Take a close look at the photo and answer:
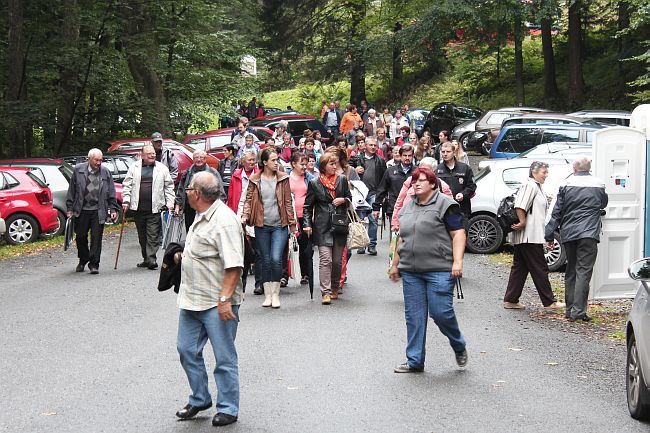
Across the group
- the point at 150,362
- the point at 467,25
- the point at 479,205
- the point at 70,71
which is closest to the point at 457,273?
the point at 150,362

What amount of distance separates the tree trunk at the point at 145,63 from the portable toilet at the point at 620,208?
2095 cm

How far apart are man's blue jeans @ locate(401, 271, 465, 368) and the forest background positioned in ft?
63.0

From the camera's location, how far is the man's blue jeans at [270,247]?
1232 cm

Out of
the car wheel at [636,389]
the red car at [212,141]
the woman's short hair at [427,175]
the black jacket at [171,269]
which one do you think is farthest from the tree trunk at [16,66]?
the car wheel at [636,389]

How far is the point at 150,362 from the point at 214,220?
2.73 metres

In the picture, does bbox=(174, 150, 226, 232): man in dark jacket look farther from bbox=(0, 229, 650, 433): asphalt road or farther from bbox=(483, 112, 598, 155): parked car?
bbox=(483, 112, 598, 155): parked car

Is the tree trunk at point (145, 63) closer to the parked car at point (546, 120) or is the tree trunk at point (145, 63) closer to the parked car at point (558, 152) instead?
the parked car at point (546, 120)

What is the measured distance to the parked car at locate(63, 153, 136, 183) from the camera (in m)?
24.8

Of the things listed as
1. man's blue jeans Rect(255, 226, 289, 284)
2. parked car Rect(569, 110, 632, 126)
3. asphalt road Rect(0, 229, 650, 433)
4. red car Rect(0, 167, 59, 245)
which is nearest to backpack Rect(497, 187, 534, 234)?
asphalt road Rect(0, 229, 650, 433)

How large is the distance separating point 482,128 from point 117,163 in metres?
13.6

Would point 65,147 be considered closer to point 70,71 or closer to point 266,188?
point 70,71

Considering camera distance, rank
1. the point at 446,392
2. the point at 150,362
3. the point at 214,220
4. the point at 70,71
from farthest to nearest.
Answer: the point at 70,71 < the point at 150,362 < the point at 446,392 < the point at 214,220

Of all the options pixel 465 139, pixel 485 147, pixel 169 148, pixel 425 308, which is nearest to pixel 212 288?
pixel 425 308

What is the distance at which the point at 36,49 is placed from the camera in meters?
29.6
